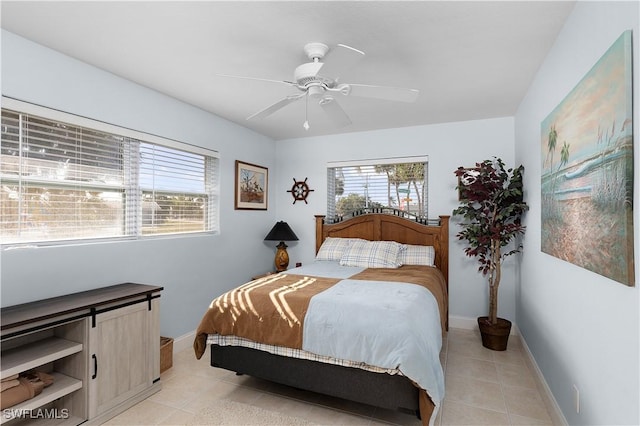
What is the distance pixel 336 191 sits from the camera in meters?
4.98

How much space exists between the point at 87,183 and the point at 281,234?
7.94 ft

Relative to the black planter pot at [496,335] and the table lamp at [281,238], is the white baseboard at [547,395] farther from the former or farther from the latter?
the table lamp at [281,238]

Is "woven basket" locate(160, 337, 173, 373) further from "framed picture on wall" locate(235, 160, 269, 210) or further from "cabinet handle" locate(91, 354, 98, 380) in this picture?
"framed picture on wall" locate(235, 160, 269, 210)

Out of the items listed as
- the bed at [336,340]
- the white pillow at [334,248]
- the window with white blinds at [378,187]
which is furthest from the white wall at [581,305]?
the white pillow at [334,248]

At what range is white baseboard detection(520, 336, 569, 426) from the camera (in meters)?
2.12

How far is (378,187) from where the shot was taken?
4.67 metres

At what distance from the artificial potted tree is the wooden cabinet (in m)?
3.19

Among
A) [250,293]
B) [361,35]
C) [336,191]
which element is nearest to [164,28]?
[361,35]

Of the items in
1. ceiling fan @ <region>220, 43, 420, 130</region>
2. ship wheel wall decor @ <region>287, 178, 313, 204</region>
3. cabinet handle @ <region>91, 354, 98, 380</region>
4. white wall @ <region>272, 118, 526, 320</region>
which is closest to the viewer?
ceiling fan @ <region>220, 43, 420, 130</region>

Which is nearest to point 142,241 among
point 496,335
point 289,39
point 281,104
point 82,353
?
point 82,353

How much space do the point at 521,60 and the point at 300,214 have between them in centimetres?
334

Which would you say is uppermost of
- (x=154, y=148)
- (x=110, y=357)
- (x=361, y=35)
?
(x=361, y=35)

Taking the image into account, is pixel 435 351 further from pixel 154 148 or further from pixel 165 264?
pixel 154 148

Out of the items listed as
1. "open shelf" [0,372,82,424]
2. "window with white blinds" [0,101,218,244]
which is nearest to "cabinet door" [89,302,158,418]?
"open shelf" [0,372,82,424]
